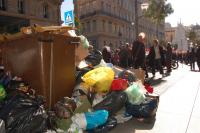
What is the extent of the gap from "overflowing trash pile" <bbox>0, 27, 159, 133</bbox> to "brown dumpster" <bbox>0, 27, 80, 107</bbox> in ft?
0.49

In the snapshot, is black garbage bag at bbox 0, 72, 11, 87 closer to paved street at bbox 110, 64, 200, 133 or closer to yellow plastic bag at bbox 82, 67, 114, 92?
yellow plastic bag at bbox 82, 67, 114, 92

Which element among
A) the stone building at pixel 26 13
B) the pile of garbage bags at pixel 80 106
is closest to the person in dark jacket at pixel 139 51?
the pile of garbage bags at pixel 80 106

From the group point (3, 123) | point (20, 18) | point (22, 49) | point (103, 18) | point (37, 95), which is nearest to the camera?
point (3, 123)

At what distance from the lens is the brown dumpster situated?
5121 millimetres

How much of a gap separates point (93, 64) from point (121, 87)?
5.35ft

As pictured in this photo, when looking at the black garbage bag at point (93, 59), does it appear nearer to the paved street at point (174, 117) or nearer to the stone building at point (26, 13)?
the paved street at point (174, 117)

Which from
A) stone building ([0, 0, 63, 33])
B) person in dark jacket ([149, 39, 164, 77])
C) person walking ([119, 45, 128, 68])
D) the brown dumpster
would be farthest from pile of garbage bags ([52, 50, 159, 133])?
stone building ([0, 0, 63, 33])

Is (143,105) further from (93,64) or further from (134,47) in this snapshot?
(134,47)

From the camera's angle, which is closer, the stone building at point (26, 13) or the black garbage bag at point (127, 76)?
the black garbage bag at point (127, 76)

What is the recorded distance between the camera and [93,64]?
23.2 ft

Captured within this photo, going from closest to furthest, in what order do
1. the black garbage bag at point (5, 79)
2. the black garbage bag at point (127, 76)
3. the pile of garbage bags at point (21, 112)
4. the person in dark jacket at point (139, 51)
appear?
the pile of garbage bags at point (21, 112) < the black garbage bag at point (5, 79) < the black garbage bag at point (127, 76) < the person in dark jacket at point (139, 51)

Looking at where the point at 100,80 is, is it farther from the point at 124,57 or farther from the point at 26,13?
the point at 26,13

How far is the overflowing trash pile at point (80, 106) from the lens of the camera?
175 inches

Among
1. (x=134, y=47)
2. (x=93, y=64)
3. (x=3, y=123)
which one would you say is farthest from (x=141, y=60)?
(x=3, y=123)
